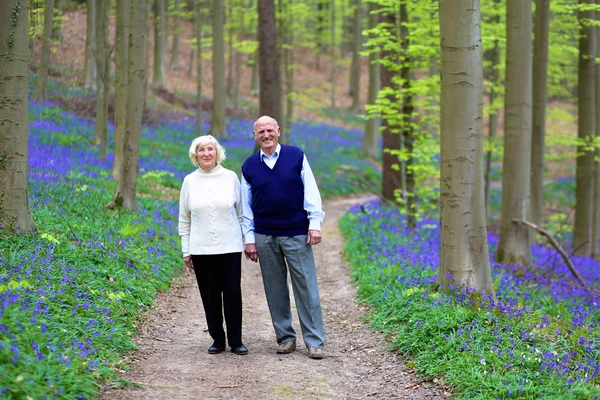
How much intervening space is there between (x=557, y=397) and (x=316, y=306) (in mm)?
2406

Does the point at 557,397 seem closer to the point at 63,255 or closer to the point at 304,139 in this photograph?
the point at 63,255

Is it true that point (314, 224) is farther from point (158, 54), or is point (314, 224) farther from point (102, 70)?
point (158, 54)

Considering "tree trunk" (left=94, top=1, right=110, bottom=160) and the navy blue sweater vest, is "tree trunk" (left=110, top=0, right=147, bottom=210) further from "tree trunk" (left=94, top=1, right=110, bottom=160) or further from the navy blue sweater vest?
the navy blue sweater vest

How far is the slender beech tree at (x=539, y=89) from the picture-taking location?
12.2 m

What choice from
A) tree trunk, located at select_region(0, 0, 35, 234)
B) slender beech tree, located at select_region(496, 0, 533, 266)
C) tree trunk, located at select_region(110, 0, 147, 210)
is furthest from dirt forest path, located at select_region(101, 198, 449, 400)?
slender beech tree, located at select_region(496, 0, 533, 266)

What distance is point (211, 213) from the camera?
5.66 metres

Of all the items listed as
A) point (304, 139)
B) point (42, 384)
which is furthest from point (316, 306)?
point (304, 139)

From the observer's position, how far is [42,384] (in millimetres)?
3863

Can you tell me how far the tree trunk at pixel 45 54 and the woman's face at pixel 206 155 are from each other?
16.8ft

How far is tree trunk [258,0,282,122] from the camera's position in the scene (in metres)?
15.7

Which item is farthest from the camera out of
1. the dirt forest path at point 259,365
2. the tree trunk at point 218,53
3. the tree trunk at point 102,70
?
the tree trunk at point 218,53

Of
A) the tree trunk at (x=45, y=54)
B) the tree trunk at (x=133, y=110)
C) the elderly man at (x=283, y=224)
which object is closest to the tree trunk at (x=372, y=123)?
the tree trunk at (x=45, y=54)

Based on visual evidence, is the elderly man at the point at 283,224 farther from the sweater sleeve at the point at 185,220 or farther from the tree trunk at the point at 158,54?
the tree trunk at the point at 158,54

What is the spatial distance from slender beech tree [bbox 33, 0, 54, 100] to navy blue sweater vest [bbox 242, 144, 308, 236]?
5.54m
